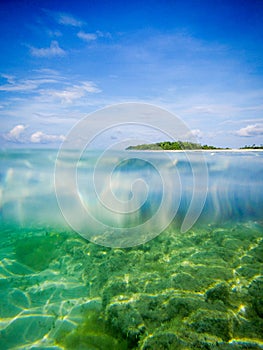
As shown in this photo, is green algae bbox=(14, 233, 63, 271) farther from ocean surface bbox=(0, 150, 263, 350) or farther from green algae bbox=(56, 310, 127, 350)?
green algae bbox=(56, 310, 127, 350)

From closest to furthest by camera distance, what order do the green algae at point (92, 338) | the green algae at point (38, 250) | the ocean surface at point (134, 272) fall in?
the green algae at point (92, 338)
the ocean surface at point (134, 272)
the green algae at point (38, 250)

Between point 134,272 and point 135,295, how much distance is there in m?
0.97

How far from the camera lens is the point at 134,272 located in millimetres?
5223

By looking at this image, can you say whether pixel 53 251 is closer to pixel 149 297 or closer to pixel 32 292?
pixel 32 292

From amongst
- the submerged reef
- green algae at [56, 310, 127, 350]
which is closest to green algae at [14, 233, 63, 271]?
the submerged reef

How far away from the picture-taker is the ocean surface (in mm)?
3377

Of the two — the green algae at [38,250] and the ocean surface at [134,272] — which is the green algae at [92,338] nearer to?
the ocean surface at [134,272]

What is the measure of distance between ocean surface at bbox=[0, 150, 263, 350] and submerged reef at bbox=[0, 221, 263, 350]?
0.02 meters

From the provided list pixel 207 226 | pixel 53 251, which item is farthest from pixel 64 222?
pixel 207 226

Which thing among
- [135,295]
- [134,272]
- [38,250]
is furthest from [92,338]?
[38,250]

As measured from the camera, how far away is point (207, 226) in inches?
352

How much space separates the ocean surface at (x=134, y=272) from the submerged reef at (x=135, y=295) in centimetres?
2

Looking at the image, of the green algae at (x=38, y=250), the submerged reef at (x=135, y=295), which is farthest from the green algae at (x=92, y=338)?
the green algae at (x=38, y=250)

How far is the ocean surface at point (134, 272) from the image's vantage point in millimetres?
3377
